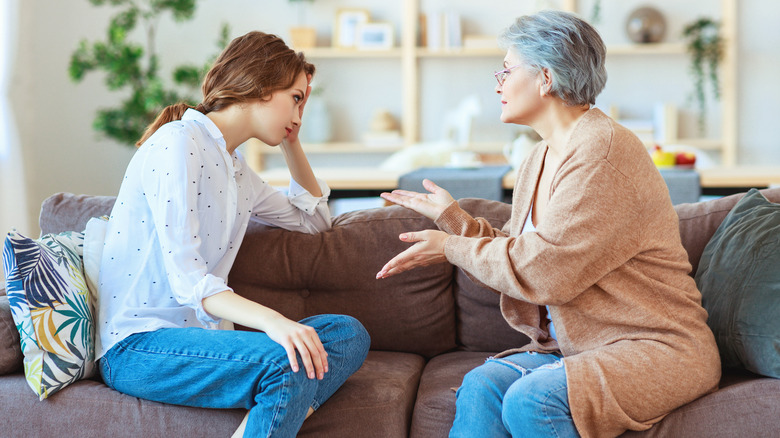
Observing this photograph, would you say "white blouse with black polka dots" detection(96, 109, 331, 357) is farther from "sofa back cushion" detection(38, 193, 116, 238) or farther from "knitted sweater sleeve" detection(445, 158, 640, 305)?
"knitted sweater sleeve" detection(445, 158, 640, 305)

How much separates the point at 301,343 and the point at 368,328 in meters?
0.60

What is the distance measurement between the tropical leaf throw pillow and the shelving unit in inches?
151

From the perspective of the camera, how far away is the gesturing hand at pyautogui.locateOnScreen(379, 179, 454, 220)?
1.79m

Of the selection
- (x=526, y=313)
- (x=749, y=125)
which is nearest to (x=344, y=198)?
(x=526, y=313)

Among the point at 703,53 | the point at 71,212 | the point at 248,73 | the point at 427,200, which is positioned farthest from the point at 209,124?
the point at 703,53

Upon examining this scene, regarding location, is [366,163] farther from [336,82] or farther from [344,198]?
[344,198]

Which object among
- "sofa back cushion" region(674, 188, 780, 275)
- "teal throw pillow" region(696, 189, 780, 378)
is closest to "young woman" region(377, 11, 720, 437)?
"teal throw pillow" region(696, 189, 780, 378)

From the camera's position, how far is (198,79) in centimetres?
481

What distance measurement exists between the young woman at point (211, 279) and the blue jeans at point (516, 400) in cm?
28

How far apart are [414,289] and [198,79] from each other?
3.22 m

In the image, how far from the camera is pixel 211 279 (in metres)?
1.53

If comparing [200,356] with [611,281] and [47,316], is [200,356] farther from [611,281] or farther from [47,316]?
[611,281]

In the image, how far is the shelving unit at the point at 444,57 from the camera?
17.1 ft

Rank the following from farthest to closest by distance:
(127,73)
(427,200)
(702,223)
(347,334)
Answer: (127,73) < (702,223) < (427,200) < (347,334)
